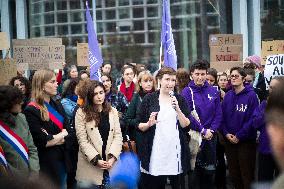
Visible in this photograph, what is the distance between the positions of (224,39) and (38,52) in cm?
347

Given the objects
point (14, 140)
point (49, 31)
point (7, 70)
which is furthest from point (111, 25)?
point (14, 140)

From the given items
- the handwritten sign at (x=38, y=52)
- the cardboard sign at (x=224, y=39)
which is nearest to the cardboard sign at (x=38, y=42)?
the handwritten sign at (x=38, y=52)

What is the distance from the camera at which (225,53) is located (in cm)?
922

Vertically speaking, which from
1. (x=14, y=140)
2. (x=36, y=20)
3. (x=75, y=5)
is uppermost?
(x=75, y=5)

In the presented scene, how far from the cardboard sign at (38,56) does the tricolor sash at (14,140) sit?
384 cm

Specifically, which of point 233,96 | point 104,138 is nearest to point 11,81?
point 104,138

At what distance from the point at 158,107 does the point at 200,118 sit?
0.90 metres

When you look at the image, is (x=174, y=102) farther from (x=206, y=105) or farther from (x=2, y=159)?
(x=2, y=159)

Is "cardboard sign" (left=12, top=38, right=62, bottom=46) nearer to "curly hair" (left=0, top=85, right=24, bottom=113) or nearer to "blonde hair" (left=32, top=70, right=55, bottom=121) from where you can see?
"blonde hair" (left=32, top=70, right=55, bottom=121)

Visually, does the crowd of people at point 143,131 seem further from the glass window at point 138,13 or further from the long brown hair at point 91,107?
the glass window at point 138,13

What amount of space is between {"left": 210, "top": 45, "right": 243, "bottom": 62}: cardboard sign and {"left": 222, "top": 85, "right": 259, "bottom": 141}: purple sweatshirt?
121 inches

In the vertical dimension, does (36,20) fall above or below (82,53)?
above

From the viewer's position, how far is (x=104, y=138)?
498 centimetres

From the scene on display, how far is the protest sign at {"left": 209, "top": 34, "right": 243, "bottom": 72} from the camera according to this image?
918cm
